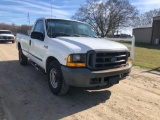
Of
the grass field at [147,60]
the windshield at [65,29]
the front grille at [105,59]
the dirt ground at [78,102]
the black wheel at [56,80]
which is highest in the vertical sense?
the windshield at [65,29]

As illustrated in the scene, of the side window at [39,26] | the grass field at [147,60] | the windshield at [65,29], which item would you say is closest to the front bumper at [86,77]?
the windshield at [65,29]

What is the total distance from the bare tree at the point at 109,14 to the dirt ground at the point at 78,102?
41.4 m

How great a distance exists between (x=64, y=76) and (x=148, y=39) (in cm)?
3807

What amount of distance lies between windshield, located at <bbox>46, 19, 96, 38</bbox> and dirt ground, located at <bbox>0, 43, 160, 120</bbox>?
64.6 inches

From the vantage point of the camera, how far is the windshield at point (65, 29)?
5.60 metres

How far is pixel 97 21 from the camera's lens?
155 feet

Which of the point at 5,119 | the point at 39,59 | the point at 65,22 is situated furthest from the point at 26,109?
the point at 65,22

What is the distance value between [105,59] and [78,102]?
123cm

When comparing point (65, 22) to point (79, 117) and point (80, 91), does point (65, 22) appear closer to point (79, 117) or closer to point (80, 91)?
point (80, 91)

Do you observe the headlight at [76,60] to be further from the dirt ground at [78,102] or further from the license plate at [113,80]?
the dirt ground at [78,102]

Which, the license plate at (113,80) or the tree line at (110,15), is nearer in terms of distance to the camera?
the license plate at (113,80)

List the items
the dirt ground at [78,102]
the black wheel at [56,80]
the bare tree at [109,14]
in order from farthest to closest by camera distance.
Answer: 1. the bare tree at [109,14]
2. the black wheel at [56,80]
3. the dirt ground at [78,102]

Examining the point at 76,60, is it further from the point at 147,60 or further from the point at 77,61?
the point at 147,60

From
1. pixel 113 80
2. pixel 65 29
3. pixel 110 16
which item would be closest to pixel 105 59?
pixel 113 80
